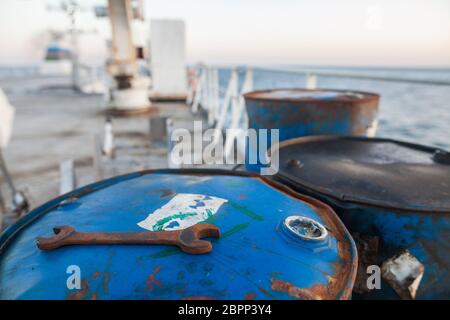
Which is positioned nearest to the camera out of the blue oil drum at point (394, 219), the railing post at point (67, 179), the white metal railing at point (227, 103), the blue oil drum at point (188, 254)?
the blue oil drum at point (188, 254)

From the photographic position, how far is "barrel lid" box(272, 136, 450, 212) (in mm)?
1320

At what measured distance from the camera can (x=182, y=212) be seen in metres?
1.10

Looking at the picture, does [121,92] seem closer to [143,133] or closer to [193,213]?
[143,133]

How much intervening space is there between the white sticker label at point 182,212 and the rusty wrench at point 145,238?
71 millimetres

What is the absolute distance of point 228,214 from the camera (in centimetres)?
111

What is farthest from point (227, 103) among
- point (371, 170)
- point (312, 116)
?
point (371, 170)

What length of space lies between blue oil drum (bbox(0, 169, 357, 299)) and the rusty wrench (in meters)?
0.02

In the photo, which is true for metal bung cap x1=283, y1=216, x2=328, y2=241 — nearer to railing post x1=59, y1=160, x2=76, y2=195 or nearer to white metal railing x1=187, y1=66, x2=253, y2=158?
white metal railing x1=187, y1=66, x2=253, y2=158

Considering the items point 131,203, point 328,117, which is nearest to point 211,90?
point 328,117

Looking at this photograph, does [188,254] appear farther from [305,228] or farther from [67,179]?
[67,179]

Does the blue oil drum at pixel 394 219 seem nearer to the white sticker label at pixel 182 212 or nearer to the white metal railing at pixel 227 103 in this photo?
the white sticker label at pixel 182 212

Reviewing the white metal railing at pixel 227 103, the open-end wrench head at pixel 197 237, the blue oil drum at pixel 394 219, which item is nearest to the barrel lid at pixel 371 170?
the blue oil drum at pixel 394 219

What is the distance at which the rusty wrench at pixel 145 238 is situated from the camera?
35.6 inches

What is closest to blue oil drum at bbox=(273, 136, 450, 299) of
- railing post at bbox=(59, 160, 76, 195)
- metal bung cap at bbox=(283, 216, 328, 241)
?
metal bung cap at bbox=(283, 216, 328, 241)
